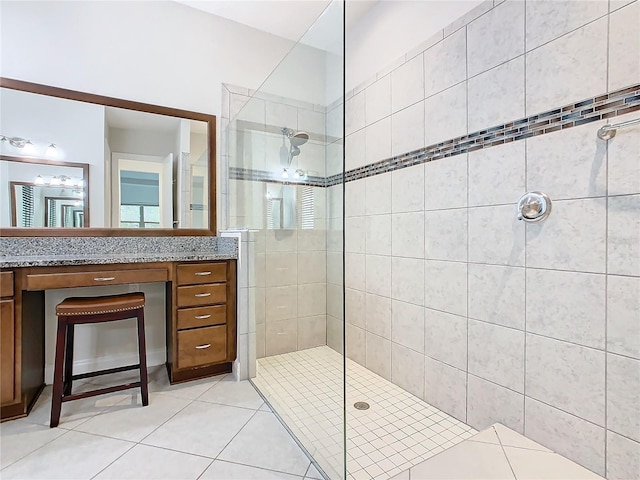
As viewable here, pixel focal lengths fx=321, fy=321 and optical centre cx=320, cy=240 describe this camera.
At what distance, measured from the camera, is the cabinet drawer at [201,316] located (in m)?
2.05

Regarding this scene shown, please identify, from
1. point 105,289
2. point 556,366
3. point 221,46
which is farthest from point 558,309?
point 221,46

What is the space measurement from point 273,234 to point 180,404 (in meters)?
1.10

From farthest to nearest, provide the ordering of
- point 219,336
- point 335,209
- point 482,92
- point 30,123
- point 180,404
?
point 219,336
point 30,123
point 180,404
point 482,92
point 335,209

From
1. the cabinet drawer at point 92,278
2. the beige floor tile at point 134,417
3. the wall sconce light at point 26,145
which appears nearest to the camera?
the beige floor tile at point 134,417

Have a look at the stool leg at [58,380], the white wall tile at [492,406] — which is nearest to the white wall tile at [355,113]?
the white wall tile at [492,406]

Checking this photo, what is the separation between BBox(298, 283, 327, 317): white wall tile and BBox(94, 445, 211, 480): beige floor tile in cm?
75

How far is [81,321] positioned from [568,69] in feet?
8.34

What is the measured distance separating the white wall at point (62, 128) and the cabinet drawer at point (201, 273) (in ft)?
2.32

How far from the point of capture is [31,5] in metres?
2.01

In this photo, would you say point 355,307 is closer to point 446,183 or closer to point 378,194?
point 378,194

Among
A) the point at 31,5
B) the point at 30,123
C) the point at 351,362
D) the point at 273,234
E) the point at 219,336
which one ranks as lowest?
the point at 351,362

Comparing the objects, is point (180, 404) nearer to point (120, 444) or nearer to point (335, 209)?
point (120, 444)

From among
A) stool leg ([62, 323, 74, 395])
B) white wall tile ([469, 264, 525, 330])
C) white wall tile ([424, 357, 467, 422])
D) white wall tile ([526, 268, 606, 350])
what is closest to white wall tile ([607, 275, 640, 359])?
white wall tile ([526, 268, 606, 350])

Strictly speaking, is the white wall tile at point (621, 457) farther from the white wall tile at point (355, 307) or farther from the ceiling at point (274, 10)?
the ceiling at point (274, 10)
